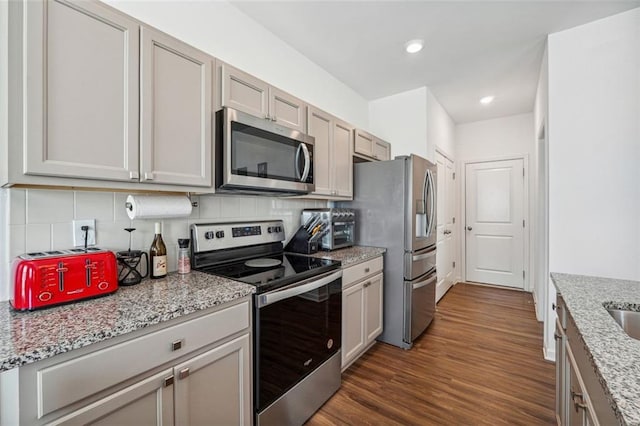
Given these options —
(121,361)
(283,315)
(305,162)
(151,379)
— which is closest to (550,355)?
(283,315)

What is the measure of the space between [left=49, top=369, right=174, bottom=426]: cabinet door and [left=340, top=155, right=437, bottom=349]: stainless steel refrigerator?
2.01 metres

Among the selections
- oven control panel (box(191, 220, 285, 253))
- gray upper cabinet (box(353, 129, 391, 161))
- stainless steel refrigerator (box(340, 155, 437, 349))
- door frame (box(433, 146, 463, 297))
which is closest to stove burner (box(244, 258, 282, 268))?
oven control panel (box(191, 220, 285, 253))

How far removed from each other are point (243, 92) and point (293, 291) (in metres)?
1.24

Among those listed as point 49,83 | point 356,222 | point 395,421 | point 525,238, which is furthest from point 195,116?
point 525,238

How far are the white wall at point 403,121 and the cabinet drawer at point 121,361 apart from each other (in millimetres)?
2890

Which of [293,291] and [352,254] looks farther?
[352,254]

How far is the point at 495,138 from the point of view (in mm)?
4492

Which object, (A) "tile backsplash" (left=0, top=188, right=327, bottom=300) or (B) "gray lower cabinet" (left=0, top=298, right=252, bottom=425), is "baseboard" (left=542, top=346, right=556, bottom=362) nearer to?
(B) "gray lower cabinet" (left=0, top=298, right=252, bottom=425)

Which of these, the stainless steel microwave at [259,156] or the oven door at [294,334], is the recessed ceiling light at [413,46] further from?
the oven door at [294,334]

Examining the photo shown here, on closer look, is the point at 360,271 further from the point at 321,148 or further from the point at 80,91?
the point at 80,91

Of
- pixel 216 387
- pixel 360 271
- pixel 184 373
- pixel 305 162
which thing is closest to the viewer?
pixel 184 373

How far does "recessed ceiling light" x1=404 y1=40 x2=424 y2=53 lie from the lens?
2.40m

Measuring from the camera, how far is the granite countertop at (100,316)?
2.54ft

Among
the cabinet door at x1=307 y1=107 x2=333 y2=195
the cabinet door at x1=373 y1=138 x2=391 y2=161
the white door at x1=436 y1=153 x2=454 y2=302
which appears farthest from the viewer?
the white door at x1=436 y1=153 x2=454 y2=302
